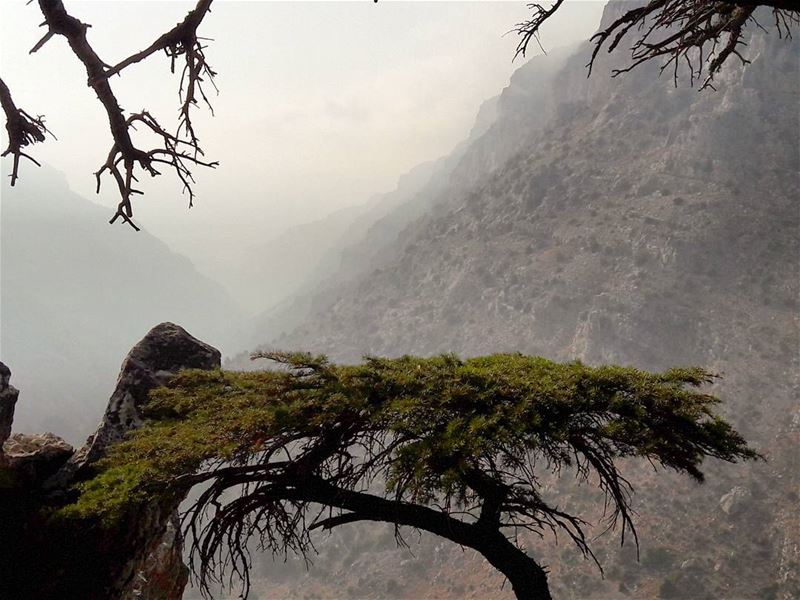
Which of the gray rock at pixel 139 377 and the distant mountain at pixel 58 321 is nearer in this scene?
the gray rock at pixel 139 377

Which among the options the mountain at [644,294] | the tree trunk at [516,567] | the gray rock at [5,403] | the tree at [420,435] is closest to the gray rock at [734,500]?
the mountain at [644,294]

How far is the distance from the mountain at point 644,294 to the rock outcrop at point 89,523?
3701 cm

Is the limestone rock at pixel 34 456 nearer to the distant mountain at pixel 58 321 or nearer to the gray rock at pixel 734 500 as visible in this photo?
the gray rock at pixel 734 500

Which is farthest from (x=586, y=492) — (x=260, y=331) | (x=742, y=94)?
(x=260, y=331)

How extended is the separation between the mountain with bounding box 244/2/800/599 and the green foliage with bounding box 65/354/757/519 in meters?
40.4

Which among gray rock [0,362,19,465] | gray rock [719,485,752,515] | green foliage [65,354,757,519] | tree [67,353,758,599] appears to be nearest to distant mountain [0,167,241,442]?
gray rock [0,362,19,465]

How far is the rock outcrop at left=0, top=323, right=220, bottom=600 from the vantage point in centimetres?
504

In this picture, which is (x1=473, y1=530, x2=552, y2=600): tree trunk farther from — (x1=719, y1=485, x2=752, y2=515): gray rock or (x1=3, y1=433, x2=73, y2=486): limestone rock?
(x1=719, y1=485, x2=752, y2=515): gray rock

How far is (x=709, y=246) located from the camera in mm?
59719

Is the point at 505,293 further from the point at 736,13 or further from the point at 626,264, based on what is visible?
the point at 736,13

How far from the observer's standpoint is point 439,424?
4004 millimetres

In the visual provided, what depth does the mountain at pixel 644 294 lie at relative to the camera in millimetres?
39844

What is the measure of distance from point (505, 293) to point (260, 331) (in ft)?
341

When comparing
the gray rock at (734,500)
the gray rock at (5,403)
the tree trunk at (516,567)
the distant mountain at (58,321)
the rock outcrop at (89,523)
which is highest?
the distant mountain at (58,321)
